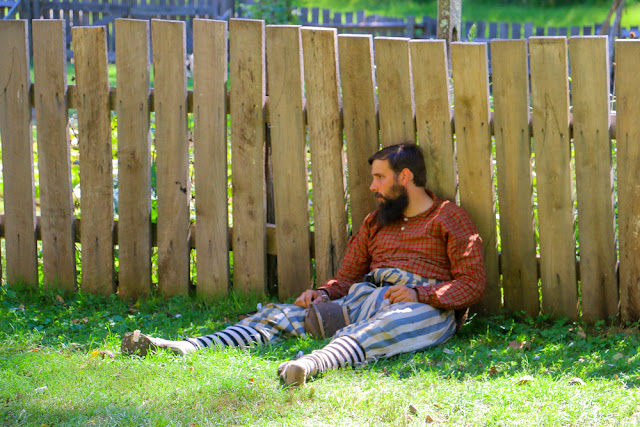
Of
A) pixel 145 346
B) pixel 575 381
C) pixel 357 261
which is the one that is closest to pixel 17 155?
pixel 145 346

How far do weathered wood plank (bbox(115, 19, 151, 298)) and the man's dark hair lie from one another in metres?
1.55

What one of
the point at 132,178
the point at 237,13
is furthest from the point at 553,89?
the point at 237,13

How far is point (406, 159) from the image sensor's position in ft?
14.8

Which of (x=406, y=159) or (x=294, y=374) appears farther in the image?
(x=406, y=159)

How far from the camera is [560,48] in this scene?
4.25 metres

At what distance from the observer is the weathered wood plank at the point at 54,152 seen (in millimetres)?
5113

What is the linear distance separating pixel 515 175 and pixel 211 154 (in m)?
1.88

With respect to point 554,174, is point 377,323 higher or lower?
lower

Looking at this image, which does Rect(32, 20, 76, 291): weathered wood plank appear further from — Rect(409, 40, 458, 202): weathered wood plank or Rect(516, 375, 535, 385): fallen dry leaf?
Rect(516, 375, 535, 385): fallen dry leaf

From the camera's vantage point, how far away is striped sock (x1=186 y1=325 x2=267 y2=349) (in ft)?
13.6

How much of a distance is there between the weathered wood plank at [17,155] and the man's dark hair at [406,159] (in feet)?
7.75

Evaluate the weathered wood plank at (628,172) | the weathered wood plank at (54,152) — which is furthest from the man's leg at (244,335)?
the weathered wood plank at (628,172)

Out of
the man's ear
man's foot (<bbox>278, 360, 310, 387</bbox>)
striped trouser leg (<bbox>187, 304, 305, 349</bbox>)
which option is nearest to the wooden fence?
the man's ear

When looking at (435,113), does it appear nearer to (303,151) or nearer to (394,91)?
(394,91)
